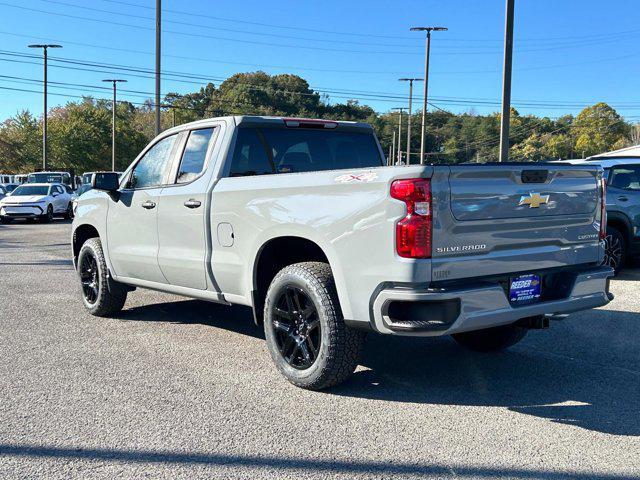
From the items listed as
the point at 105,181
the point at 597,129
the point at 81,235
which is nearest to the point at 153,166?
the point at 105,181

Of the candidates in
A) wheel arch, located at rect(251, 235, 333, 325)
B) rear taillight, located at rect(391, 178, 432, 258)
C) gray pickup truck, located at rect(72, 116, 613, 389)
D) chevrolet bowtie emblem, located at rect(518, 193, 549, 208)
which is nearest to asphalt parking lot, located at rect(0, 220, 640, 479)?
gray pickup truck, located at rect(72, 116, 613, 389)

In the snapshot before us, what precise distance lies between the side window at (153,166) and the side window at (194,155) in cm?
30

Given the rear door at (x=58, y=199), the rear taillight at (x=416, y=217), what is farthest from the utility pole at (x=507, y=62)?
the rear door at (x=58, y=199)

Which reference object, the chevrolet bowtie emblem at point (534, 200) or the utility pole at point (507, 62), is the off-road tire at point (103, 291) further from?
the utility pole at point (507, 62)

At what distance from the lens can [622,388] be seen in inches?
183

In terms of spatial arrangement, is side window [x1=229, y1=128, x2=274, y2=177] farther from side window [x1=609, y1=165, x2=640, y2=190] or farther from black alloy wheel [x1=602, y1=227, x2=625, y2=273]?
side window [x1=609, y1=165, x2=640, y2=190]

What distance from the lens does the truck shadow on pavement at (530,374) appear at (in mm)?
4258

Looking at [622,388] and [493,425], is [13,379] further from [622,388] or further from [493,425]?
[622,388]

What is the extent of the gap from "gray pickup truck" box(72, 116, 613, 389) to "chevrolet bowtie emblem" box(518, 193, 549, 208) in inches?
0.5

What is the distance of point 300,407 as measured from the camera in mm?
4238

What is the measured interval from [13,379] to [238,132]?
2.65 meters

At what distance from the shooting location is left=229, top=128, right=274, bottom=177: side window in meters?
5.50

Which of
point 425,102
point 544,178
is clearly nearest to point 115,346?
point 544,178

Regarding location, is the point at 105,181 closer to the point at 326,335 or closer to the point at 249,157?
the point at 249,157
